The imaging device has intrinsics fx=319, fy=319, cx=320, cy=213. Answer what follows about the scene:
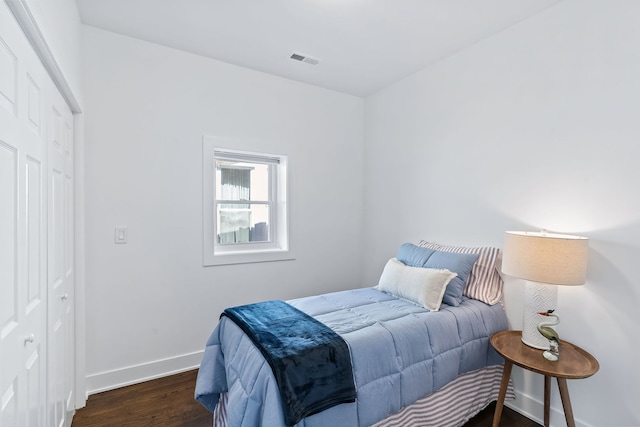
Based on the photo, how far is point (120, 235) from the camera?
2.43m

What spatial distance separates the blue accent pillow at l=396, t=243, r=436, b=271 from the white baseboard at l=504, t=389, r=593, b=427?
1.07 meters

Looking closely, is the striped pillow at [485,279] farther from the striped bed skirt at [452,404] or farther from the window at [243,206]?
the window at [243,206]

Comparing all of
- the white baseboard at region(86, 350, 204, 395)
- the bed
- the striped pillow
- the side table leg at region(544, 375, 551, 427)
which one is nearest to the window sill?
the white baseboard at region(86, 350, 204, 395)

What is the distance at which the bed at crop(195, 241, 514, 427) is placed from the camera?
4.93 feet

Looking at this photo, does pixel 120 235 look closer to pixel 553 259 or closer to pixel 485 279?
pixel 485 279

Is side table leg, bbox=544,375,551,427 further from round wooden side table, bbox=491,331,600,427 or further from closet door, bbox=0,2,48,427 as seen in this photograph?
closet door, bbox=0,2,48,427

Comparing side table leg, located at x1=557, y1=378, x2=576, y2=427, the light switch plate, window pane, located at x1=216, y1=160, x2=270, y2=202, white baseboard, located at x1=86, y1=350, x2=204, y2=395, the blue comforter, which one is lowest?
white baseboard, located at x1=86, y1=350, x2=204, y2=395

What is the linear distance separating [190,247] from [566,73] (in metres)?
2.96

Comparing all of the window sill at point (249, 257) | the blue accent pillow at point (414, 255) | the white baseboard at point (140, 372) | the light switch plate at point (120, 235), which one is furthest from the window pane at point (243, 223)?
the blue accent pillow at point (414, 255)

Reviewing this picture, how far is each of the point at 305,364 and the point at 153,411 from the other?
1.40 metres

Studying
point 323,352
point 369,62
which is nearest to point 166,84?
point 369,62

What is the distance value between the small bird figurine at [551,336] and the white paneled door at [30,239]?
2295mm

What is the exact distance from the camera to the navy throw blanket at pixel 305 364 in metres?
1.40

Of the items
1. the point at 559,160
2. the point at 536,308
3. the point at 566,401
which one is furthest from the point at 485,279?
the point at 559,160
